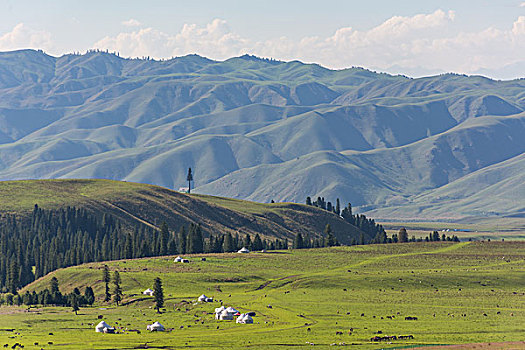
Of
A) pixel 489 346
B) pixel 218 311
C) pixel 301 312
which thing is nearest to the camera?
pixel 489 346

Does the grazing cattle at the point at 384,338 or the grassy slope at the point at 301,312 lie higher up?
the grassy slope at the point at 301,312

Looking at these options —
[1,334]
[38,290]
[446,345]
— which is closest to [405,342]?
[446,345]

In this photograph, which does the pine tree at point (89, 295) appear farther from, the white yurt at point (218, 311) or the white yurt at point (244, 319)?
the white yurt at point (244, 319)

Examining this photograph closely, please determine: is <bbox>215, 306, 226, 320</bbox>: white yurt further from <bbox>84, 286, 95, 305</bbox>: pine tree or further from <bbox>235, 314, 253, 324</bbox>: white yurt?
<bbox>84, 286, 95, 305</bbox>: pine tree

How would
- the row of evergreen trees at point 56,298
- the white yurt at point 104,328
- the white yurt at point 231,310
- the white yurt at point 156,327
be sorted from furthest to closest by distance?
the row of evergreen trees at point 56,298, the white yurt at point 231,310, the white yurt at point 156,327, the white yurt at point 104,328

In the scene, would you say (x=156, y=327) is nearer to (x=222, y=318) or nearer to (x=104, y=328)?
(x=104, y=328)

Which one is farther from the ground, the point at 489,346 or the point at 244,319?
the point at 244,319

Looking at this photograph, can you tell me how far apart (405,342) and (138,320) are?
160 feet

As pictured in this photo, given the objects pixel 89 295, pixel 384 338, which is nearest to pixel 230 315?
pixel 384 338

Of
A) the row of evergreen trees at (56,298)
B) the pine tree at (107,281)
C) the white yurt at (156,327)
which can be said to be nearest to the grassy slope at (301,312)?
the white yurt at (156,327)

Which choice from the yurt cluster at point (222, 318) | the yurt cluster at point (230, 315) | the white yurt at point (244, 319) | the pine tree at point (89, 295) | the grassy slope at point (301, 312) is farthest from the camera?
the pine tree at point (89, 295)

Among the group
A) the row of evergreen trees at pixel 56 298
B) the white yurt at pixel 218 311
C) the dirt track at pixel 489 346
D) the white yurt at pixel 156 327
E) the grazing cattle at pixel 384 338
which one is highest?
the row of evergreen trees at pixel 56 298

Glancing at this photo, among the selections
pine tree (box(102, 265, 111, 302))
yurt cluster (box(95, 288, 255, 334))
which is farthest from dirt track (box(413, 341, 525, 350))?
pine tree (box(102, 265, 111, 302))

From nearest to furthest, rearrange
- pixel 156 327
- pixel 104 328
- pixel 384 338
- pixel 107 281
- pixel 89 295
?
pixel 384 338 → pixel 104 328 → pixel 156 327 → pixel 89 295 → pixel 107 281
